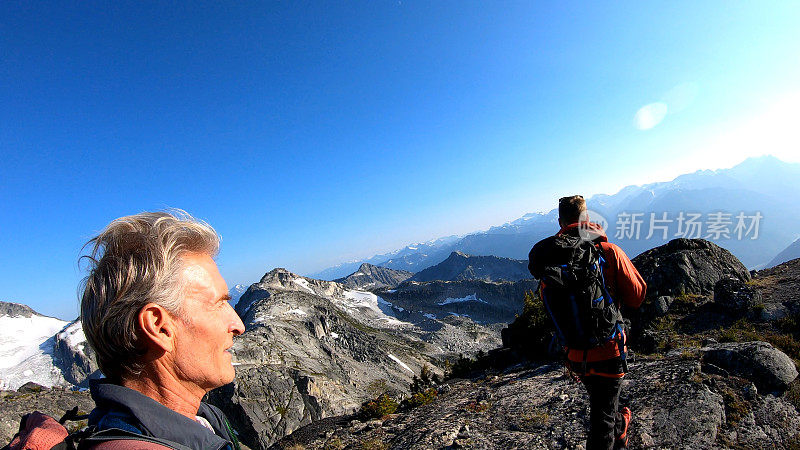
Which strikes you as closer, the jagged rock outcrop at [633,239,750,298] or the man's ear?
the man's ear

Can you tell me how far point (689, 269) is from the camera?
1667 cm

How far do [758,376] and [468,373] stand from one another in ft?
34.3

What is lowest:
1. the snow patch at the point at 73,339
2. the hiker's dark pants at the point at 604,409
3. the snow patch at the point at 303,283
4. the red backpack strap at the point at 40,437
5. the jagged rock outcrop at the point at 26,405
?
the snow patch at the point at 73,339

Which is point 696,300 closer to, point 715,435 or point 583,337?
point 715,435

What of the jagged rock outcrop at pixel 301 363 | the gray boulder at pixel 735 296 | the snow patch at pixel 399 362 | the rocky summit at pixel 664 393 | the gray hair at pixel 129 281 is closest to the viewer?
the gray hair at pixel 129 281

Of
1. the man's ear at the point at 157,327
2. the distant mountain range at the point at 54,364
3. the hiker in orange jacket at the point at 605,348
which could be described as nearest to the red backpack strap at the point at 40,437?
the man's ear at the point at 157,327

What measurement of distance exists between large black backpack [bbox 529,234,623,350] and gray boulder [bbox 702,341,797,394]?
5.41m

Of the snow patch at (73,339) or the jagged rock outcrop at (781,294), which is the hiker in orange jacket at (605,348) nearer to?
the jagged rock outcrop at (781,294)

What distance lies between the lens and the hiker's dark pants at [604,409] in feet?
16.9

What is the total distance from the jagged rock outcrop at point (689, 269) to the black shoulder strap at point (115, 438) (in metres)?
19.8

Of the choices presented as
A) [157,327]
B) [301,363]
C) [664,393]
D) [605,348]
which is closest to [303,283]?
[301,363]

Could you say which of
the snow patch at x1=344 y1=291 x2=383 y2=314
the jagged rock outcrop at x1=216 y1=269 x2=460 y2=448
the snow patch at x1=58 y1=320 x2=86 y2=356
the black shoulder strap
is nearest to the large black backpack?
the black shoulder strap

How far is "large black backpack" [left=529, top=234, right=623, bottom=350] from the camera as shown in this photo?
4.89m

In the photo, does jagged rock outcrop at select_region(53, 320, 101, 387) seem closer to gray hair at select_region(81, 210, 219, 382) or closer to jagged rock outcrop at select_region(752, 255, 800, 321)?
gray hair at select_region(81, 210, 219, 382)
